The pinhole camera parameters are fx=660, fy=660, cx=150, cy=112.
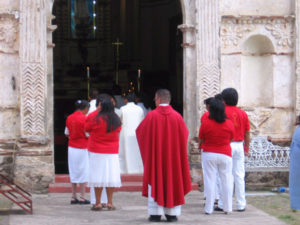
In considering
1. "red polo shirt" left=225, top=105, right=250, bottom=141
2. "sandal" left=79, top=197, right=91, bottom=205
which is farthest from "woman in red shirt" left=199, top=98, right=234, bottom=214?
"sandal" left=79, top=197, right=91, bottom=205

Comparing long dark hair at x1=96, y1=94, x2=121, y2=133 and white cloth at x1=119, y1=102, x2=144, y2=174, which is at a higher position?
long dark hair at x1=96, y1=94, x2=121, y2=133

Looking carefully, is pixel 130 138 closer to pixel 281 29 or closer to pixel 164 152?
pixel 281 29

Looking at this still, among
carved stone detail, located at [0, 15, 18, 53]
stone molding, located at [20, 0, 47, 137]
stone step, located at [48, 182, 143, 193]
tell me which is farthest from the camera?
carved stone detail, located at [0, 15, 18, 53]

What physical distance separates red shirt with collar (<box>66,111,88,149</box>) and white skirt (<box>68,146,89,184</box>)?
91 mm

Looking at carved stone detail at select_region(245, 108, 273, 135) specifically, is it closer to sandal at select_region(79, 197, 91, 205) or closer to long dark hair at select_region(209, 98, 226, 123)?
long dark hair at select_region(209, 98, 226, 123)

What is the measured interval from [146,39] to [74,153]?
42.9ft

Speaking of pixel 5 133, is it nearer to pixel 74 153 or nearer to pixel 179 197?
pixel 74 153

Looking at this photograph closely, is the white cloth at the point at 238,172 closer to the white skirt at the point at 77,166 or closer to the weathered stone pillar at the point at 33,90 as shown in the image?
the white skirt at the point at 77,166

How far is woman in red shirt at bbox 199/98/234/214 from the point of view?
9766mm

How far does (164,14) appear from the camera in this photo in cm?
2206

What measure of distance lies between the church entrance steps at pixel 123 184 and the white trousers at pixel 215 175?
107 inches

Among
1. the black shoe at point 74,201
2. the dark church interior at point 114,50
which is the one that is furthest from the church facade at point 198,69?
the dark church interior at point 114,50

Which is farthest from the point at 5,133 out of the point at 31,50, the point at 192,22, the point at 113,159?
the point at 192,22

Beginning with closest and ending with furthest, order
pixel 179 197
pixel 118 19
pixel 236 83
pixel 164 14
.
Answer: pixel 179 197 < pixel 236 83 < pixel 164 14 < pixel 118 19
